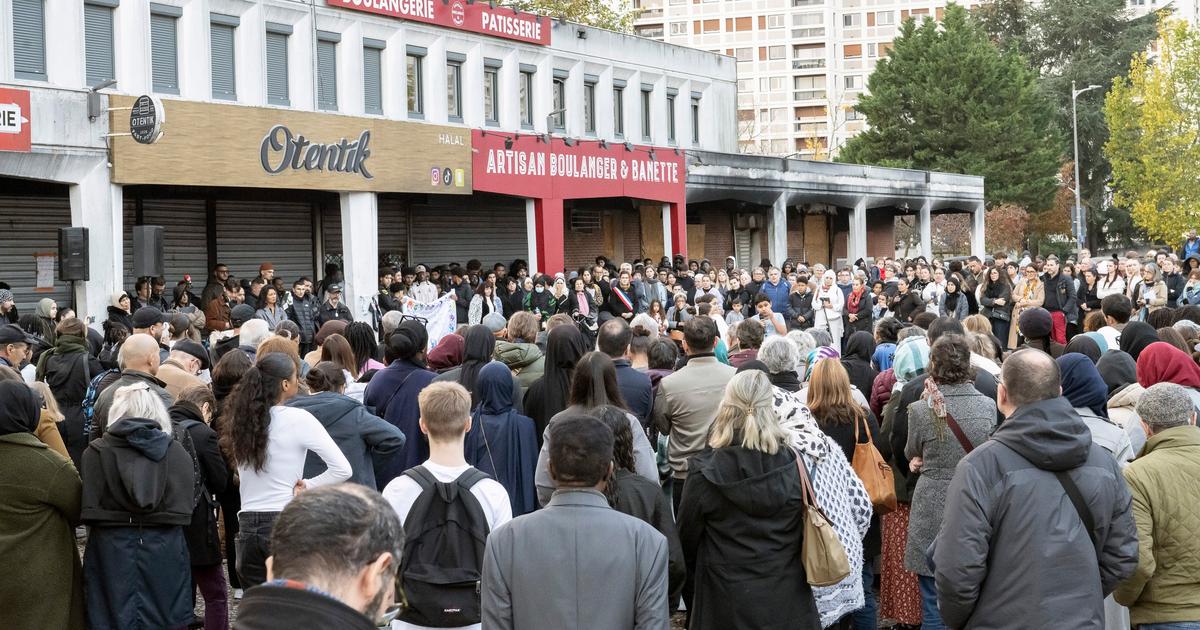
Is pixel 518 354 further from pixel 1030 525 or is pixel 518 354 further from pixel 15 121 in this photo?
pixel 15 121

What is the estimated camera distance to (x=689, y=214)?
38.3 meters

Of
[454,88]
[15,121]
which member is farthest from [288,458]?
[454,88]

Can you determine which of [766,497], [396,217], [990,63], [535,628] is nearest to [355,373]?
[766,497]

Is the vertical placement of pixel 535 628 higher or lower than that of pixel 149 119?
Answer: lower

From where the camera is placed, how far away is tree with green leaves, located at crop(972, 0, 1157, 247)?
74.6m

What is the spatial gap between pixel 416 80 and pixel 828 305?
11.1 m

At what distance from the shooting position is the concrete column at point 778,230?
37.9 m

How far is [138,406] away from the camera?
21.2 feet

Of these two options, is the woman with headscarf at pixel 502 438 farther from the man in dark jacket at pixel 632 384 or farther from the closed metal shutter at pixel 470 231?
the closed metal shutter at pixel 470 231

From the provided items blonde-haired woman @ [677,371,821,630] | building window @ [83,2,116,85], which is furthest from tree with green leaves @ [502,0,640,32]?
blonde-haired woman @ [677,371,821,630]

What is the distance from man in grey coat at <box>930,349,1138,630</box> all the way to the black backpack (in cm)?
178

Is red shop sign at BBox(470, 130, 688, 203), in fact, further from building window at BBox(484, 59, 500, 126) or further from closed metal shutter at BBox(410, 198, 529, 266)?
closed metal shutter at BBox(410, 198, 529, 266)

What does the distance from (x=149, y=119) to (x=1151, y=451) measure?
16.9 m

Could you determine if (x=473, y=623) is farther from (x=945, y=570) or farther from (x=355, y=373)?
(x=355, y=373)
